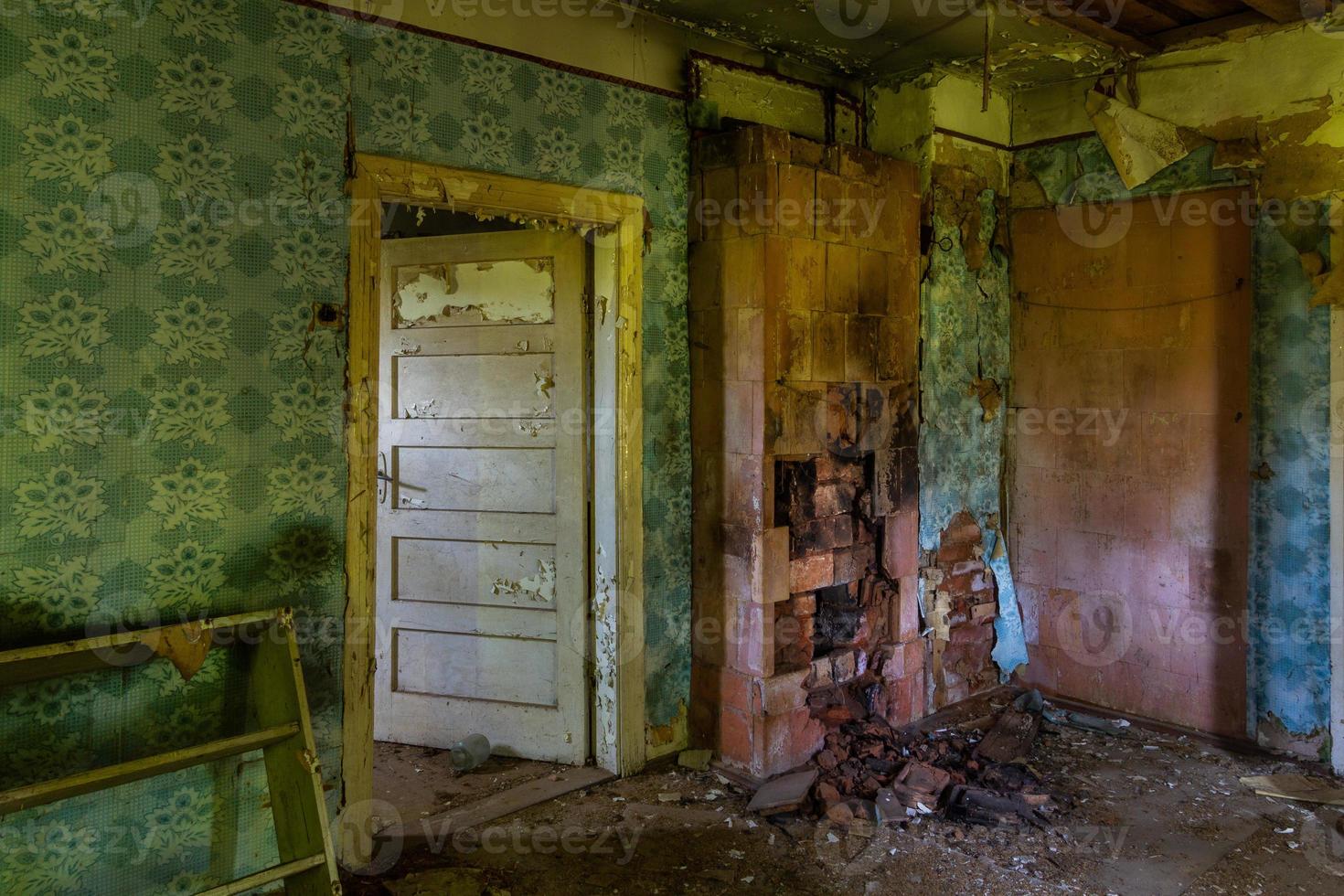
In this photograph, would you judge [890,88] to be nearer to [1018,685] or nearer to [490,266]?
[490,266]

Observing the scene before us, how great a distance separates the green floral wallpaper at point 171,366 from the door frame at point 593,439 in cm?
6

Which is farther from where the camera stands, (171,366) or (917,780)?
(917,780)

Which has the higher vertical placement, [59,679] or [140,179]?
[140,179]

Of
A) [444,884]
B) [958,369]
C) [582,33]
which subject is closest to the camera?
[444,884]

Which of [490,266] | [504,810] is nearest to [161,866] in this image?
[504,810]

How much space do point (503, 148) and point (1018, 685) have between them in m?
3.56

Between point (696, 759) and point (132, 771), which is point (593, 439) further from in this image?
point (132, 771)

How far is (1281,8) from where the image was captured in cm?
329

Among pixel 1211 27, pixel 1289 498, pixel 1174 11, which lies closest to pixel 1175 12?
pixel 1174 11

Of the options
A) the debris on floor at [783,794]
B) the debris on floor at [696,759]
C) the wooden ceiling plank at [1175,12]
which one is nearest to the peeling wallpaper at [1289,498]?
the wooden ceiling plank at [1175,12]

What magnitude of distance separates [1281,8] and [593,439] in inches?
120

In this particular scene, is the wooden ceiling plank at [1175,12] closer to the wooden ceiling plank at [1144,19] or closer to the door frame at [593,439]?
the wooden ceiling plank at [1144,19]

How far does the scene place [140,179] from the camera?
7.66ft

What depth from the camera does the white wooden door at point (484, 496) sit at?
138 inches
